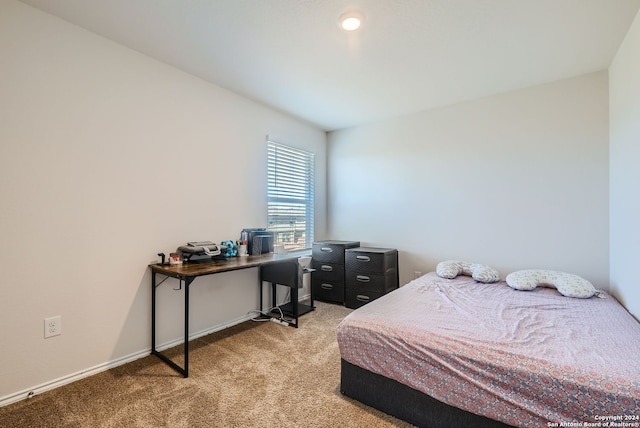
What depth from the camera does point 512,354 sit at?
132 cm

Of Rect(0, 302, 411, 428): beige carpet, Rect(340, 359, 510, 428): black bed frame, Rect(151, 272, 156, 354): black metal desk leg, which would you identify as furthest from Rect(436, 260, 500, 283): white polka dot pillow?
Rect(151, 272, 156, 354): black metal desk leg

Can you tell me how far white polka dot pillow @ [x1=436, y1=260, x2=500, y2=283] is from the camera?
2706mm

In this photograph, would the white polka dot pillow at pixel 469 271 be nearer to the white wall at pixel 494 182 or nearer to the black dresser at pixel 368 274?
the white wall at pixel 494 182

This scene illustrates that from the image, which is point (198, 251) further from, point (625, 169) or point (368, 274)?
point (625, 169)

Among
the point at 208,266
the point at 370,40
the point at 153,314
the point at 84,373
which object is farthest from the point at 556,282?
the point at 84,373

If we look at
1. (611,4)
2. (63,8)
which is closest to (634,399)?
(611,4)

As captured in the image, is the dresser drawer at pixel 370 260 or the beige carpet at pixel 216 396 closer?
the beige carpet at pixel 216 396

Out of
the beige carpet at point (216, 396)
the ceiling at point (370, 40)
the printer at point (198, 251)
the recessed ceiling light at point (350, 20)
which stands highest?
the ceiling at point (370, 40)

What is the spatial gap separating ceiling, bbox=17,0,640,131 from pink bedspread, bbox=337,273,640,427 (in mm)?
1983

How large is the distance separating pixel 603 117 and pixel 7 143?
182 inches

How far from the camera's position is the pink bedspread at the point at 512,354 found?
1.13 metres

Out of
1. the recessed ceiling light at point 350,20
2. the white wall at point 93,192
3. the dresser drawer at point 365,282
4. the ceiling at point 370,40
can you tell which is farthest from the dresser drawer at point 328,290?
the recessed ceiling light at point 350,20

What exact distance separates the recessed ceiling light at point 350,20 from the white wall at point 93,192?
60.5 inches

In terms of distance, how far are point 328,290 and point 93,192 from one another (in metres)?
2.69
